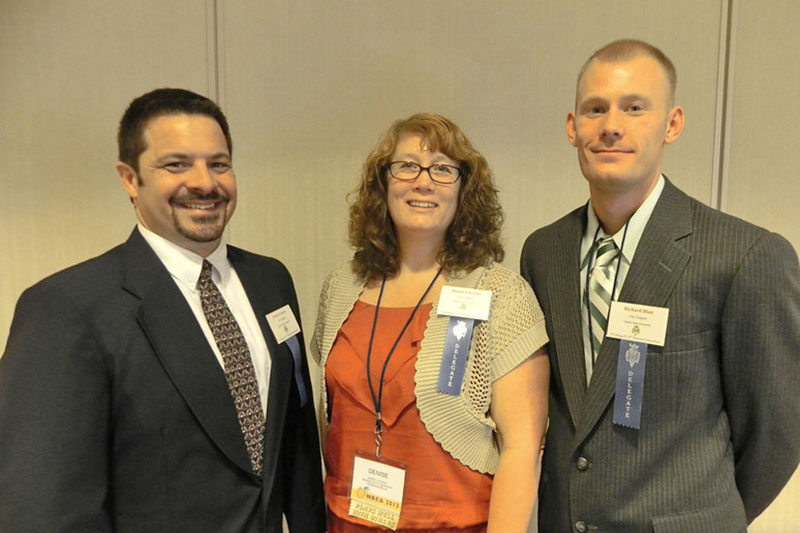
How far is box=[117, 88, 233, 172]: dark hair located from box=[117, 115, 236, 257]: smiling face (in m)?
0.02

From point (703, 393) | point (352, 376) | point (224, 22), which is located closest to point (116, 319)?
point (352, 376)

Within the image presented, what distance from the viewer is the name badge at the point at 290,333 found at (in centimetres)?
165

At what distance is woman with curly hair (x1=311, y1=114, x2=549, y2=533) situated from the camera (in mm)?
1582

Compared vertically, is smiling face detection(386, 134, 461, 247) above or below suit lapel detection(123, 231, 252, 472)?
above

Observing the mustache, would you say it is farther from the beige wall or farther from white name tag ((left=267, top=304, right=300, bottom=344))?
the beige wall

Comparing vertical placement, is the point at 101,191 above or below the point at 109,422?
above

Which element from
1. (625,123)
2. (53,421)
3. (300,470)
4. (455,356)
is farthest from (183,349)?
(625,123)

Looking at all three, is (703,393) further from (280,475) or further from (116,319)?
(116,319)

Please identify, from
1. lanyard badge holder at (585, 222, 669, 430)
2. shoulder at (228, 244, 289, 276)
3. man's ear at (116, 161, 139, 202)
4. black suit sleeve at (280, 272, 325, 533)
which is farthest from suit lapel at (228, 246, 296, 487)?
lanyard badge holder at (585, 222, 669, 430)

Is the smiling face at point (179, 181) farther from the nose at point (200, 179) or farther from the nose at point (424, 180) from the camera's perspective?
the nose at point (424, 180)

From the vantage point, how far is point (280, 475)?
1662 millimetres

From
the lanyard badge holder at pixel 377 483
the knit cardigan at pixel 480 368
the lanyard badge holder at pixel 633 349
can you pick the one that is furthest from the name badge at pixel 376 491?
the lanyard badge holder at pixel 633 349

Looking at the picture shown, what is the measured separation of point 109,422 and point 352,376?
2.18 ft

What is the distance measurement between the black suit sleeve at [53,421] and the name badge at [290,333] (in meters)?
0.49
